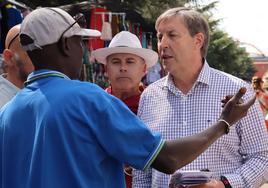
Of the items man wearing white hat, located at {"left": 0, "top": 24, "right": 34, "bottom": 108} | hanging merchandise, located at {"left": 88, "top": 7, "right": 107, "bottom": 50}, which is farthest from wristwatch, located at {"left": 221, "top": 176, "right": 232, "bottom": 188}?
hanging merchandise, located at {"left": 88, "top": 7, "right": 107, "bottom": 50}

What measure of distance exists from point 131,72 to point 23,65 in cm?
96

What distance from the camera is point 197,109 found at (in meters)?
2.94

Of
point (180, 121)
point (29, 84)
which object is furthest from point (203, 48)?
point (29, 84)

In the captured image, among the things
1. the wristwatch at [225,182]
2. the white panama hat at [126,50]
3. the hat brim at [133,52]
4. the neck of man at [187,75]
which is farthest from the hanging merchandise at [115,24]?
the wristwatch at [225,182]

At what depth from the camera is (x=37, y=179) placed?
202 centimetres

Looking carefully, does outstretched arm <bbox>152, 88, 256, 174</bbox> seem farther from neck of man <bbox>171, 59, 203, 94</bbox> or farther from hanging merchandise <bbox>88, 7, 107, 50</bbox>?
hanging merchandise <bbox>88, 7, 107, 50</bbox>

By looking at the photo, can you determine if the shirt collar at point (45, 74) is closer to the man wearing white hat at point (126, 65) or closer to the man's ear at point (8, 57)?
the man's ear at point (8, 57)

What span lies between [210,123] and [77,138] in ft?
3.66

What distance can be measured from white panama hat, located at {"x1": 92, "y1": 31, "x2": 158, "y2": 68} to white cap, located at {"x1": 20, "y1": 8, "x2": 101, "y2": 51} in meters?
1.92

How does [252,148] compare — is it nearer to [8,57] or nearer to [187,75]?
[187,75]

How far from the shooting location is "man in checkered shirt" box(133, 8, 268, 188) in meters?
2.81

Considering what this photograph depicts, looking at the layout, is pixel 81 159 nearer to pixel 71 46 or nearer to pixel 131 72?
pixel 71 46

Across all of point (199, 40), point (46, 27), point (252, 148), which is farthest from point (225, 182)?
point (46, 27)

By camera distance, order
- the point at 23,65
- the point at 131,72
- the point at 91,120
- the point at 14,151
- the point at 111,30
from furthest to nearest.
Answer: the point at 111,30
the point at 131,72
the point at 23,65
the point at 14,151
the point at 91,120
